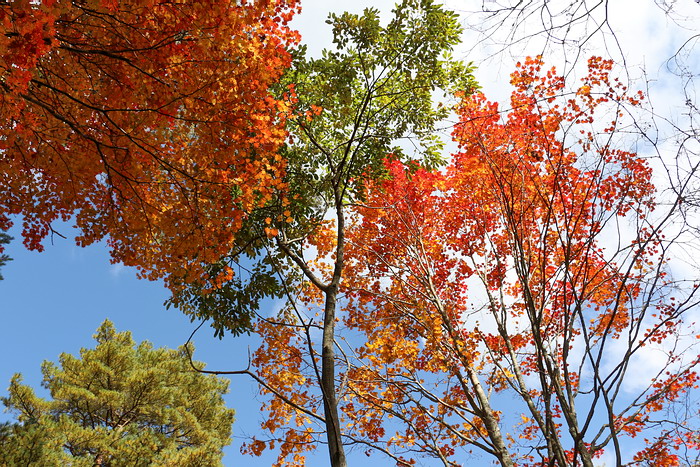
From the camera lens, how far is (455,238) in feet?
34.1

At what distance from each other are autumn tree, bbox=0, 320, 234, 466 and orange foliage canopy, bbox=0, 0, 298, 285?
7105mm

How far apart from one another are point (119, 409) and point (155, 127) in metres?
12.4

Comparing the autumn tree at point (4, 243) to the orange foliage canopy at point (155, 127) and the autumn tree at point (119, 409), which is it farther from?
the autumn tree at point (119, 409)

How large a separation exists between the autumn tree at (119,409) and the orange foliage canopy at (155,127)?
23.3ft

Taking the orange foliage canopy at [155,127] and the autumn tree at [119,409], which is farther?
the autumn tree at [119,409]

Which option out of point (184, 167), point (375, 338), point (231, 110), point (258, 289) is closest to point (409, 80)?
point (231, 110)

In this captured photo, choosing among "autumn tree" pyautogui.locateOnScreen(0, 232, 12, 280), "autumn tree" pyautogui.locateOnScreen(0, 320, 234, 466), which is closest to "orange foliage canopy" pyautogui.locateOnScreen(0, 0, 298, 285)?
"autumn tree" pyautogui.locateOnScreen(0, 232, 12, 280)

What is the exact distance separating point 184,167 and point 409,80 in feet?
11.6

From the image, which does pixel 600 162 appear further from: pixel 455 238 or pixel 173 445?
pixel 173 445

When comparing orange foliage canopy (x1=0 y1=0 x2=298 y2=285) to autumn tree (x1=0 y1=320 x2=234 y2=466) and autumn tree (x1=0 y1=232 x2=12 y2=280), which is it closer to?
autumn tree (x1=0 y1=232 x2=12 y2=280)

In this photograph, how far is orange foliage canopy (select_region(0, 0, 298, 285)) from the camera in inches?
192

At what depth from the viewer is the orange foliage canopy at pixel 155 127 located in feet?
16.0

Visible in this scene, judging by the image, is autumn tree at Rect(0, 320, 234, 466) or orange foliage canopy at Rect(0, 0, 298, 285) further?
autumn tree at Rect(0, 320, 234, 466)

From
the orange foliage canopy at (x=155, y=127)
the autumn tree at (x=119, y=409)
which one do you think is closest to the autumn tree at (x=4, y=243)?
the orange foliage canopy at (x=155, y=127)
